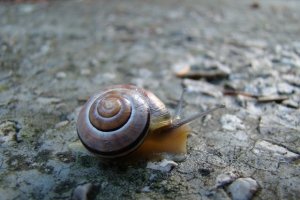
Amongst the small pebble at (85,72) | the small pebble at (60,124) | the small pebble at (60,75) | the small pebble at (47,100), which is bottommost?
the small pebble at (60,124)

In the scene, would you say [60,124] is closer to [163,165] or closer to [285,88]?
[163,165]

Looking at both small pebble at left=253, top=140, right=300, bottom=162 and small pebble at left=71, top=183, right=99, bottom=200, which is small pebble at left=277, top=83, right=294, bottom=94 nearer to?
small pebble at left=253, top=140, right=300, bottom=162

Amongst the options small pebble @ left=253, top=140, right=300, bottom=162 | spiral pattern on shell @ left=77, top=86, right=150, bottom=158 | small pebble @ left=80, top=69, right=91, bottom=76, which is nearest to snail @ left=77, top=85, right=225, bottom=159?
spiral pattern on shell @ left=77, top=86, right=150, bottom=158

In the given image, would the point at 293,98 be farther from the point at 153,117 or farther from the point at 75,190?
the point at 75,190

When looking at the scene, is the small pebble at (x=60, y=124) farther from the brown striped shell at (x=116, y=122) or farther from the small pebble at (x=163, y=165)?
the small pebble at (x=163, y=165)

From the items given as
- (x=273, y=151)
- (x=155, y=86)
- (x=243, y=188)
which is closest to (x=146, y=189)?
(x=243, y=188)

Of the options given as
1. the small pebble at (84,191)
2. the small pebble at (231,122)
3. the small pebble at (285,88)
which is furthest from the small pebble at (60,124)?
the small pebble at (285,88)
